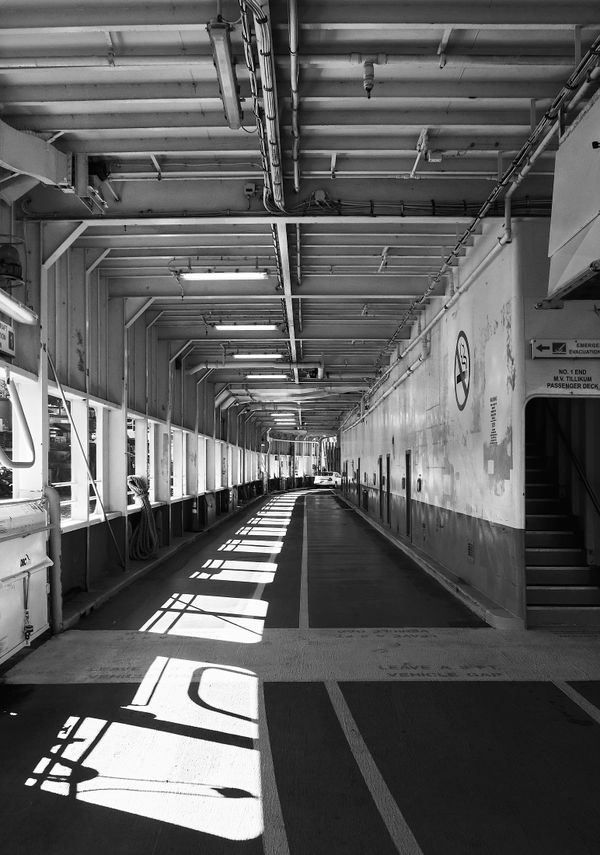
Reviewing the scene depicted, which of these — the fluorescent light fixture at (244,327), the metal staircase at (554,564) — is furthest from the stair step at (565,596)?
the fluorescent light fixture at (244,327)

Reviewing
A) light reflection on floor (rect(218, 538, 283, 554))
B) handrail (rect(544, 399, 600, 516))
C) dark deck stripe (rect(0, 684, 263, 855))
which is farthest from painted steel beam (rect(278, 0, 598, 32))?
light reflection on floor (rect(218, 538, 283, 554))

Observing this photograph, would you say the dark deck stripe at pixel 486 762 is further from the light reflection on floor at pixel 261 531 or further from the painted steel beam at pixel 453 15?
the light reflection on floor at pixel 261 531

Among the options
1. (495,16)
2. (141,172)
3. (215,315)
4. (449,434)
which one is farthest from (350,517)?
(495,16)

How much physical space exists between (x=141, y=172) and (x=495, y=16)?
4.30m

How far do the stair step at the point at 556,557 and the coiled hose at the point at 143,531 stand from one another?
754 cm

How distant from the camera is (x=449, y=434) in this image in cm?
1137

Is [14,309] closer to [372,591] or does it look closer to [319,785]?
[319,785]

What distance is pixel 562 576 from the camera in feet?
28.4

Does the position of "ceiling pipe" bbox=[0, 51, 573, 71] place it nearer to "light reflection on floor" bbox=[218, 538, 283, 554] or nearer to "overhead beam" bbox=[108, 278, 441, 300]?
"overhead beam" bbox=[108, 278, 441, 300]

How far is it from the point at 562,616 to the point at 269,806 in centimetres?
541

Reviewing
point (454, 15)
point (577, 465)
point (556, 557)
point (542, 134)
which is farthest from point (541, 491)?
point (454, 15)

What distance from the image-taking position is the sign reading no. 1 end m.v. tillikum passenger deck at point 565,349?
7.70 metres

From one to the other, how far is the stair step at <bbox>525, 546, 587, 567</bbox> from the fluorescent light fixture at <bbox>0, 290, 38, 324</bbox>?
7.09 meters

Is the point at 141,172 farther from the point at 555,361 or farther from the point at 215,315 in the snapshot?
the point at 215,315
